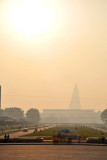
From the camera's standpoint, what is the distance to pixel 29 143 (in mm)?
72312

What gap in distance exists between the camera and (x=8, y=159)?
154 ft

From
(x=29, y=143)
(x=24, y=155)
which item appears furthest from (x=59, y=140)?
(x=24, y=155)

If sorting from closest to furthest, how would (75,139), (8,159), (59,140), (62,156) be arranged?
(8,159)
(62,156)
(59,140)
(75,139)

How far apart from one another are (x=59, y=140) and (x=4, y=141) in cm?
1072

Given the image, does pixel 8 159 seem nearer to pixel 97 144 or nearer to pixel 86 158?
pixel 86 158

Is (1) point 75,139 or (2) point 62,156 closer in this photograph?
(2) point 62,156

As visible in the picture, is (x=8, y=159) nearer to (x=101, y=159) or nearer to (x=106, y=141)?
(x=101, y=159)

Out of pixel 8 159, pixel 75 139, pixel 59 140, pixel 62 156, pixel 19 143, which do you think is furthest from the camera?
pixel 75 139

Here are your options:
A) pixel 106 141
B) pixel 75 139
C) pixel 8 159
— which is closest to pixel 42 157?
pixel 8 159

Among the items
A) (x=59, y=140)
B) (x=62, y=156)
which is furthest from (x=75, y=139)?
(x=62, y=156)

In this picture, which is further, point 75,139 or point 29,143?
point 75,139

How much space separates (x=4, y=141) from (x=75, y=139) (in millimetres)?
18670

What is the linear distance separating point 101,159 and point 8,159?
36.8 ft

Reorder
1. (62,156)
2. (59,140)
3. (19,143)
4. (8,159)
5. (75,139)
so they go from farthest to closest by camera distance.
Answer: (75,139), (59,140), (19,143), (62,156), (8,159)
